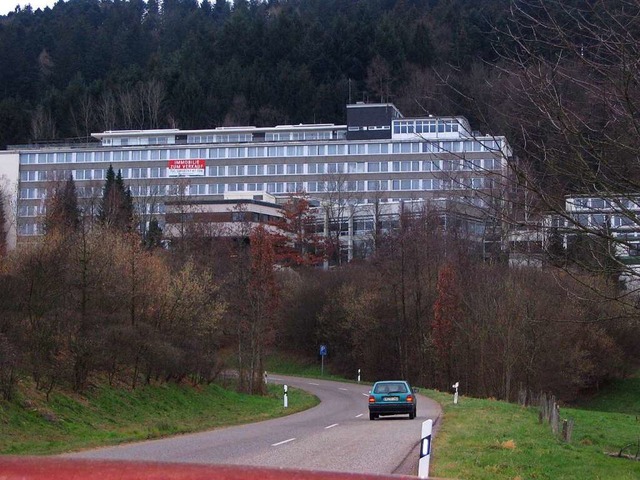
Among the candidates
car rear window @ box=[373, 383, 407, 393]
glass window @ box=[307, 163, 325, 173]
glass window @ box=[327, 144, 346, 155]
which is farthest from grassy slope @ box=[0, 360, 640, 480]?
glass window @ box=[327, 144, 346, 155]

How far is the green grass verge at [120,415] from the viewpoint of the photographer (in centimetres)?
2098

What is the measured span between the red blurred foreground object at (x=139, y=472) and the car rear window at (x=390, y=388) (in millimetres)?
27448

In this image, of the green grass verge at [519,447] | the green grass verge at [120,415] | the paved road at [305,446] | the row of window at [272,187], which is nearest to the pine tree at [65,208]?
the green grass verge at [120,415]

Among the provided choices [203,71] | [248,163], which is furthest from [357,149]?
[203,71]

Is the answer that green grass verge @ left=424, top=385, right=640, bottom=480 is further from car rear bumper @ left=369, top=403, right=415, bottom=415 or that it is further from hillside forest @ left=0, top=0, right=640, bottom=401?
hillside forest @ left=0, top=0, right=640, bottom=401

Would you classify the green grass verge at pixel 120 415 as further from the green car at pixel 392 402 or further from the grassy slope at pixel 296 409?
the green car at pixel 392 402

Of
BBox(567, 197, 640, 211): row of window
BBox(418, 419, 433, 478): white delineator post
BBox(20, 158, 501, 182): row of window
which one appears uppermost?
BBox(20, 158, 501, 182): row of window

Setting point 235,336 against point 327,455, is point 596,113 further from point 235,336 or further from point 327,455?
point 235,336

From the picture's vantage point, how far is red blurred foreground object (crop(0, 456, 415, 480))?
2996 millimetres

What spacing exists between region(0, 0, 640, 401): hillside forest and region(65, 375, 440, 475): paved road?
4.42 meters

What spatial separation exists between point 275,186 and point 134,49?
72372 mm

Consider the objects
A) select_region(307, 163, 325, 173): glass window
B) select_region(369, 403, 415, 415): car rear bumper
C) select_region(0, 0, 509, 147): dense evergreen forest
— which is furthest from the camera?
select_region(0, 0, 509, 147): dense evergreen forest

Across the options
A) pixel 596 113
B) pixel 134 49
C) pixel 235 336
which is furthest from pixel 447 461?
pixel 134 49

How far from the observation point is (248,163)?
4309 inches
